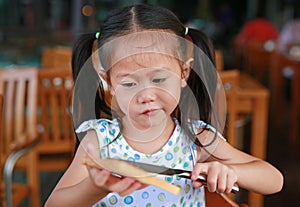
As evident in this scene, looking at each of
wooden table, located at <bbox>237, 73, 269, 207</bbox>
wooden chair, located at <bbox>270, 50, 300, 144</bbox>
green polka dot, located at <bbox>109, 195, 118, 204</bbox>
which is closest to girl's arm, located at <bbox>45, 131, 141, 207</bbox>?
green polka dot, located at <bbox>109, 195, 118, 204</bbox>

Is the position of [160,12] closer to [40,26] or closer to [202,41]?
[202,41]

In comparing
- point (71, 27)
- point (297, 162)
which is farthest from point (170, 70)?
point (71, 27)

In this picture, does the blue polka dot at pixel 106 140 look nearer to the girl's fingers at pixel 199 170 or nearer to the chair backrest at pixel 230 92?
the girl's fingers at pixel 199 170

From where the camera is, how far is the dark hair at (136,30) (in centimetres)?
86

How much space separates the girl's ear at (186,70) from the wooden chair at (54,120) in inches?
51.8

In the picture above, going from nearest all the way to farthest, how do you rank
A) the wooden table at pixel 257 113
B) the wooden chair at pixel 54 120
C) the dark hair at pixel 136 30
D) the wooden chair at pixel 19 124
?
the dark hair at pixel 136 30, the wooden chair at pixel 19 124, the wooden chair at pixel 54 120, the wooden table at pixel 257 113

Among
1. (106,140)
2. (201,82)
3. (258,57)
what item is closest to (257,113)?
(201,82)

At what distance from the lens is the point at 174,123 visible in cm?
98

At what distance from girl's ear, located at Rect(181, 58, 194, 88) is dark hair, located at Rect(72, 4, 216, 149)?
2 centimetres

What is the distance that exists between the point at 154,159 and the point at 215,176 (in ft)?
0.67

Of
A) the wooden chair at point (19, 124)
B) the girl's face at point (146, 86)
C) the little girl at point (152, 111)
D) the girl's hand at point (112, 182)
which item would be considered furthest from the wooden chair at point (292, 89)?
the girl's hand at point (112, 182)

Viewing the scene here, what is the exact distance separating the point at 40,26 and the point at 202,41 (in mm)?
5930

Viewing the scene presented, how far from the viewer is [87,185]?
2.31 ft

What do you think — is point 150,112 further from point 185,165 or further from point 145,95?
point 185,165
